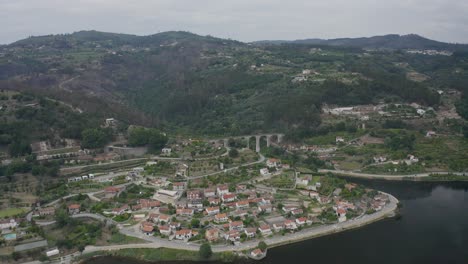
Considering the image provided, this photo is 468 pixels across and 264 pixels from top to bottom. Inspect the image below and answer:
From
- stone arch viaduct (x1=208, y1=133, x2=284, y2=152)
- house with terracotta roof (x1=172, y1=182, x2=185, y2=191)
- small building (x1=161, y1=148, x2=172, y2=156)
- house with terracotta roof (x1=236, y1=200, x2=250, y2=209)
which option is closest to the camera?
house with terracotta roof (x1=236, y1=200, x2=250, y2=209)

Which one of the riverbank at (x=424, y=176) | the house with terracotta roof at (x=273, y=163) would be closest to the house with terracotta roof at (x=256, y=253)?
the house with terracotta roof at (x=273, y=163)

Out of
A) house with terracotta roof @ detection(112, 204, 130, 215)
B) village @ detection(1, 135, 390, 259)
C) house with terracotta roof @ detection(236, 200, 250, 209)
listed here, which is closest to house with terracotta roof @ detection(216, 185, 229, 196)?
village @ detection(1, 135, 390, 259)

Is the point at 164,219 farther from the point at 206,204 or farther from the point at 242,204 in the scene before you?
the point at 242,204

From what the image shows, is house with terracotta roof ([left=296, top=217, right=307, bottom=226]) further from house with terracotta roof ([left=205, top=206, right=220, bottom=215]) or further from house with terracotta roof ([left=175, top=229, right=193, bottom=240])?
house with terracotta roof ([left=175, top=229, right=193, bottom=240])

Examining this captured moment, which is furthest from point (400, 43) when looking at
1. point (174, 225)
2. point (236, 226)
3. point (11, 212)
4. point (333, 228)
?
point (11, 212)

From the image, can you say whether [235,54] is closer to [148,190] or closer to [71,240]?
[148,190]

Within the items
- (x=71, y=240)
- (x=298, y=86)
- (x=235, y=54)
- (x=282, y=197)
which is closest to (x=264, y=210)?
(x=282, y=197)
